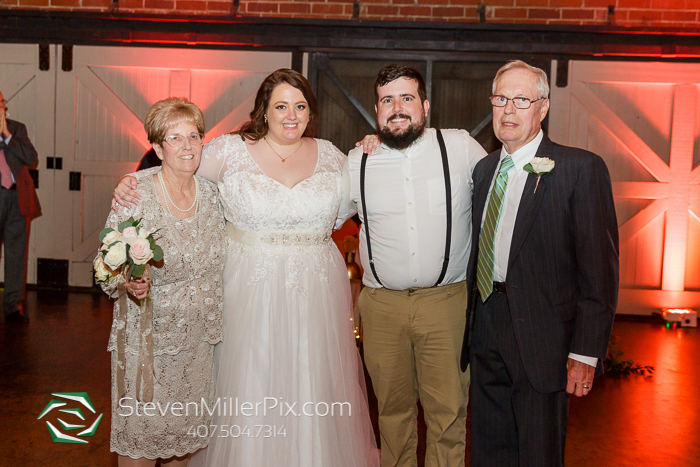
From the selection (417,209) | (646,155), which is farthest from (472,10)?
Result: (417,209)

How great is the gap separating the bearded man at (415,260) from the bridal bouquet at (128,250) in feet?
3.22

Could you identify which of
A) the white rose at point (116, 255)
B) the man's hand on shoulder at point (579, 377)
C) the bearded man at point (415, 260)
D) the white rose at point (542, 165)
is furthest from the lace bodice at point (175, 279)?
the man's hand on shoulder at point (579, 377)

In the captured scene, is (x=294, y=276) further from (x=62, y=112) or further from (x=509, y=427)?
(x=62, y=112)

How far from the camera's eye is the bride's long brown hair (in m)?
2.78

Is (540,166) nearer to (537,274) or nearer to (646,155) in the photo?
(537,274)

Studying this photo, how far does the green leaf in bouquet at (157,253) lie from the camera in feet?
7.36

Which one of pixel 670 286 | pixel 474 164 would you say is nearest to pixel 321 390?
pixel 474 164

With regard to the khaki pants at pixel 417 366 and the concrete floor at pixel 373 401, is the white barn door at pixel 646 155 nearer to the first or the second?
the concrete floor at pixel 373 401

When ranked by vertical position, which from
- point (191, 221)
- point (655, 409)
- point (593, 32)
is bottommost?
point (655, 409)

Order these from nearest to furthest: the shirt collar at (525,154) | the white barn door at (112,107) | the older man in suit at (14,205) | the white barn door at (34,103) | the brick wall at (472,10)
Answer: the shirt collar at (525,154) → the older man in suit at (14,205) → the brick wall at (472,10) → the white barn door at (112,107) → the white barn door at (34,103)

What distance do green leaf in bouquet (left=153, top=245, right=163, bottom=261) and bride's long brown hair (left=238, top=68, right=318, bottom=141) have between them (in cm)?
84

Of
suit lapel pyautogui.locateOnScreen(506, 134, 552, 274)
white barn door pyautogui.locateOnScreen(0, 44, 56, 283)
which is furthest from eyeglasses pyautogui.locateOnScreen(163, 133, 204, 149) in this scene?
white barn door pyautogui.locateOnScreen(0, 44, 56, 283)

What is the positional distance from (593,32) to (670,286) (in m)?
2.97

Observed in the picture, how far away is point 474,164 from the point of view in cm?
277
